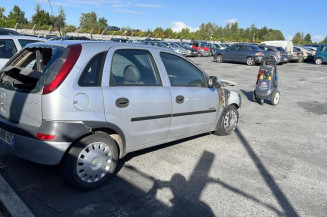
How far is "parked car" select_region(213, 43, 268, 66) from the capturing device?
878 inches

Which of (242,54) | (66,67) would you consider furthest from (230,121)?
(242,54)

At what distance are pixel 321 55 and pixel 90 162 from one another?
27112mm

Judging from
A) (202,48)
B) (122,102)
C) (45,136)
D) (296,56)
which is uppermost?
(202,48)

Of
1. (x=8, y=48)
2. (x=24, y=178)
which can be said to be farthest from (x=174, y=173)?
(x=8, y=48)

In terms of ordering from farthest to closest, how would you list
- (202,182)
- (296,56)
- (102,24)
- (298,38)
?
(298,38) → (102,24) → (296,56) → (202,182)

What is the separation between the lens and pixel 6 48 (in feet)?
23.2

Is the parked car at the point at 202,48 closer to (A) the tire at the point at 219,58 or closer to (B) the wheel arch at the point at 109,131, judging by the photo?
(A) the tire at the point at 219,58

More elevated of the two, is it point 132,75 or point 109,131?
point 132,75

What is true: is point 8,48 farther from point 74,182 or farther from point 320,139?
point 320,139

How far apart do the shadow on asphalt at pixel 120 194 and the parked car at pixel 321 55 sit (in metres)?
25.3

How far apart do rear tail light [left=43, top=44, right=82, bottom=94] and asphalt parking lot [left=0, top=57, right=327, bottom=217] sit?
4.00 feet

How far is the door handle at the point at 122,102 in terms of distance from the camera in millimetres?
3414

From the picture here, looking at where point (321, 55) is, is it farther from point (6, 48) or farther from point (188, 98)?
point (6, 48)

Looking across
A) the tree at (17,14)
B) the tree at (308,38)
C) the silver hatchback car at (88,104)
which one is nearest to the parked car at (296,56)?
the silver hatchback car at (88,104)
